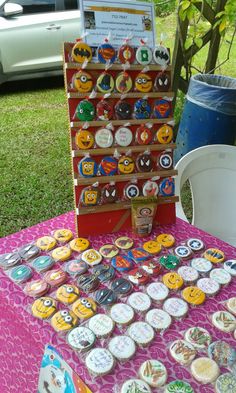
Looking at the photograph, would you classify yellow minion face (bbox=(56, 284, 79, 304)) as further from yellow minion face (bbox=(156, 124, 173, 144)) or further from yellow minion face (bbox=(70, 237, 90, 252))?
yellow minion face (bbox=(156, 124, 173, 144))

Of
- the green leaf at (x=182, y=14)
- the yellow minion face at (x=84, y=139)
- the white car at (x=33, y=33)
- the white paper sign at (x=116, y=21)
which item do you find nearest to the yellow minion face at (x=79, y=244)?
the yellow minion face at (x=84, y=139)

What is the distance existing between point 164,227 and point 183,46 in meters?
1.77

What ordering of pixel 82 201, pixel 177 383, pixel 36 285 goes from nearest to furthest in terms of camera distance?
pixel 177 383 → pixel 36 285 → pixel 82 201

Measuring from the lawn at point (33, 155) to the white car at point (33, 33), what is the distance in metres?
0.26

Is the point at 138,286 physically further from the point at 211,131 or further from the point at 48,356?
the point at 211,131

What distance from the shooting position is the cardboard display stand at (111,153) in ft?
3.25

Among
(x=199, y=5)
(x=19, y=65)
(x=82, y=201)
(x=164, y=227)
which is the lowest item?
(x=19, y=65)

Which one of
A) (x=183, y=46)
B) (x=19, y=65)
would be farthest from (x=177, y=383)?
(x=19, y=65)

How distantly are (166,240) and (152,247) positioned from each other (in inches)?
2.1

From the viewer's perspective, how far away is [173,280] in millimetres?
927

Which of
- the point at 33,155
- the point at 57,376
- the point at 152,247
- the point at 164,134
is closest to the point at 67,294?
the point at 57,376

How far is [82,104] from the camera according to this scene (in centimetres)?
99

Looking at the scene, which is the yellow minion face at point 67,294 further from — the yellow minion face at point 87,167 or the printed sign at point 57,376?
the yellow minion face at point 87,167

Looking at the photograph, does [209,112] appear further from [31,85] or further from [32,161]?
[31,85]
